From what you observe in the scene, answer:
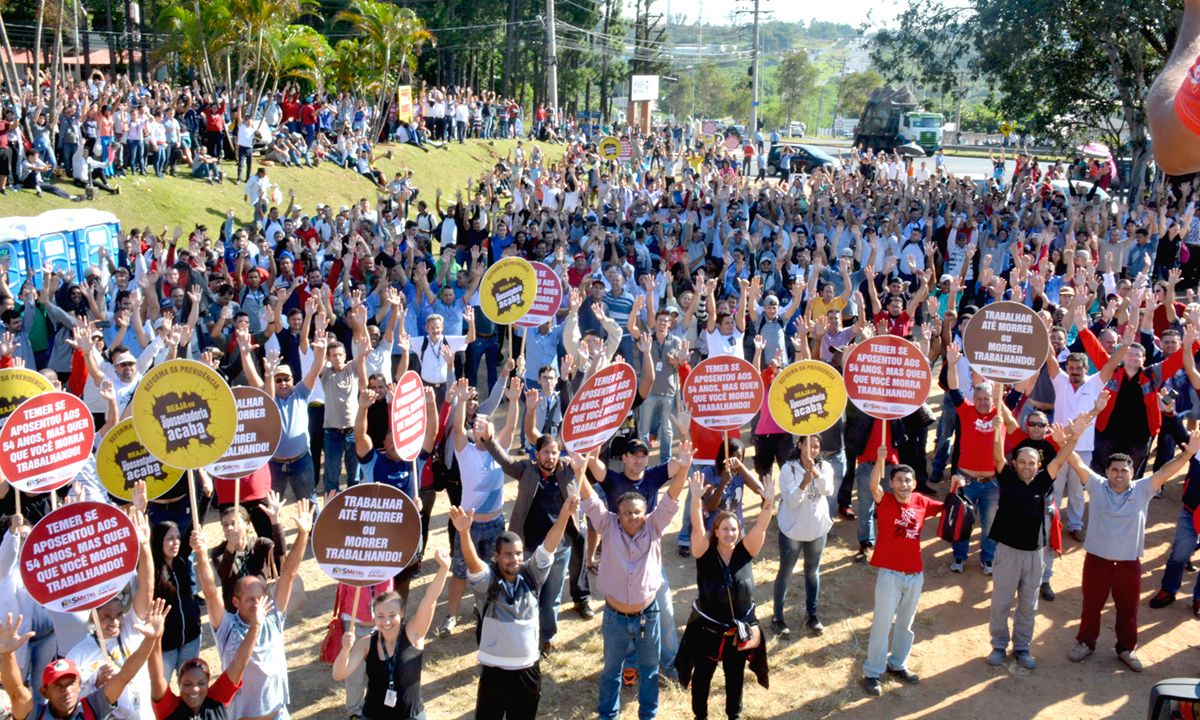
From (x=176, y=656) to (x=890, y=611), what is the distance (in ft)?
14.6

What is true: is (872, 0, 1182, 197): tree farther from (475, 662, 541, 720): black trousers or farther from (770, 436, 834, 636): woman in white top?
(475, 662, 541, 720): black trousers

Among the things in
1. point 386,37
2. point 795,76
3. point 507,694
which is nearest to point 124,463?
point 507,694

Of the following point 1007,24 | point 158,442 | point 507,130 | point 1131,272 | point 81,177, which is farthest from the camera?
point 507,130

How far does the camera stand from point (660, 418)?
11.0 m

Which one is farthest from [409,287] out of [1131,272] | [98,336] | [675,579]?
[1131,272]

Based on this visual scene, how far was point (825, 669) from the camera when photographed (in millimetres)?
7719

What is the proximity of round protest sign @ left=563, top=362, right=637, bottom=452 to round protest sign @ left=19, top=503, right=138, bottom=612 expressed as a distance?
8.85 feet

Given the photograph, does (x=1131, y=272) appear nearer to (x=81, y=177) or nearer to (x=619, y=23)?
(x=81, y=177)

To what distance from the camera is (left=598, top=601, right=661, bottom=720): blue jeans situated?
21.9 feet

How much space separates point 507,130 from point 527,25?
1147cm

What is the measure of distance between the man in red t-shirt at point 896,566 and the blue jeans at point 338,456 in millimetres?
4595

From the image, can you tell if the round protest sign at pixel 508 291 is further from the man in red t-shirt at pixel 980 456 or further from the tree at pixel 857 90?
the tree at pixel 857 90

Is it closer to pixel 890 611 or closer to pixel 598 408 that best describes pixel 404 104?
pixel 598 408


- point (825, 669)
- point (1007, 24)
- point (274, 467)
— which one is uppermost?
point (1007, 24)
